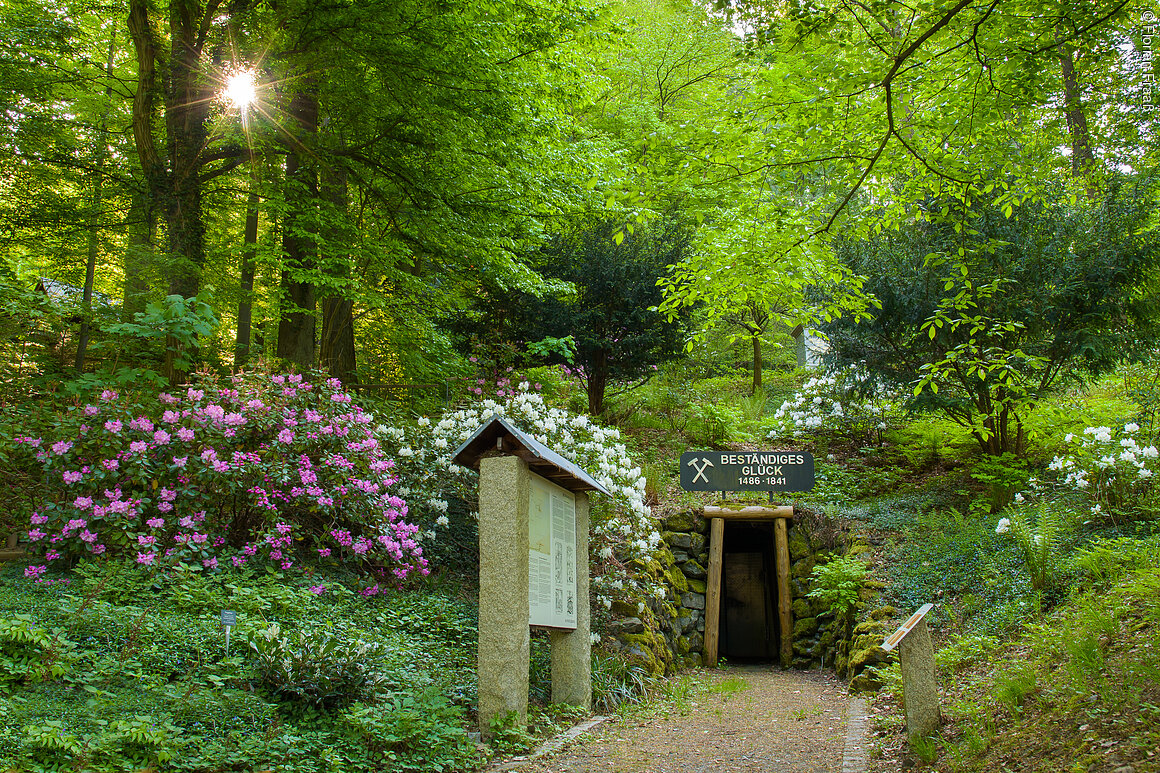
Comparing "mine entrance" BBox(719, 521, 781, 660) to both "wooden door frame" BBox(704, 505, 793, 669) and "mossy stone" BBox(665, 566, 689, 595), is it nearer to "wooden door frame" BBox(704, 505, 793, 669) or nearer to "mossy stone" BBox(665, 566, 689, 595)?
"wooden door frame" BBox(704, 505, 793, 669)

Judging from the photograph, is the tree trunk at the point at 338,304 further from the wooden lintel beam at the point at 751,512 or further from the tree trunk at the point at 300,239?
the wooden lintel beam at the point at 751,512

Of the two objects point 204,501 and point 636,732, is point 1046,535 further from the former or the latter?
point 204,501

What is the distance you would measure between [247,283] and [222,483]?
515 centimetres

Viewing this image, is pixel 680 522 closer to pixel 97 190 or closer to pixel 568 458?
pixel 568 458

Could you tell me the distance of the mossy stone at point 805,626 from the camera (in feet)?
31.5

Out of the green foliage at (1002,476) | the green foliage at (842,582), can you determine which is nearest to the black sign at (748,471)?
the green foliage at (842,582)

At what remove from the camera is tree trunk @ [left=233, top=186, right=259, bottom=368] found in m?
8.68

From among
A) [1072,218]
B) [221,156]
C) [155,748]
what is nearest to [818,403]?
[1072,218]

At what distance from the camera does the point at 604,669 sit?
6402 mm

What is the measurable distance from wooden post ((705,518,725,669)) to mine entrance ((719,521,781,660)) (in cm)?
201

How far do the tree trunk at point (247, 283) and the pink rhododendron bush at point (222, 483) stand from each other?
259 centimetres

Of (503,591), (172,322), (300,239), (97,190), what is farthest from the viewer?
(300,239)

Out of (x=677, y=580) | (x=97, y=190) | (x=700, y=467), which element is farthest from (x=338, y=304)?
(x=677, y=580)

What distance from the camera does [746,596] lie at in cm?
1191
